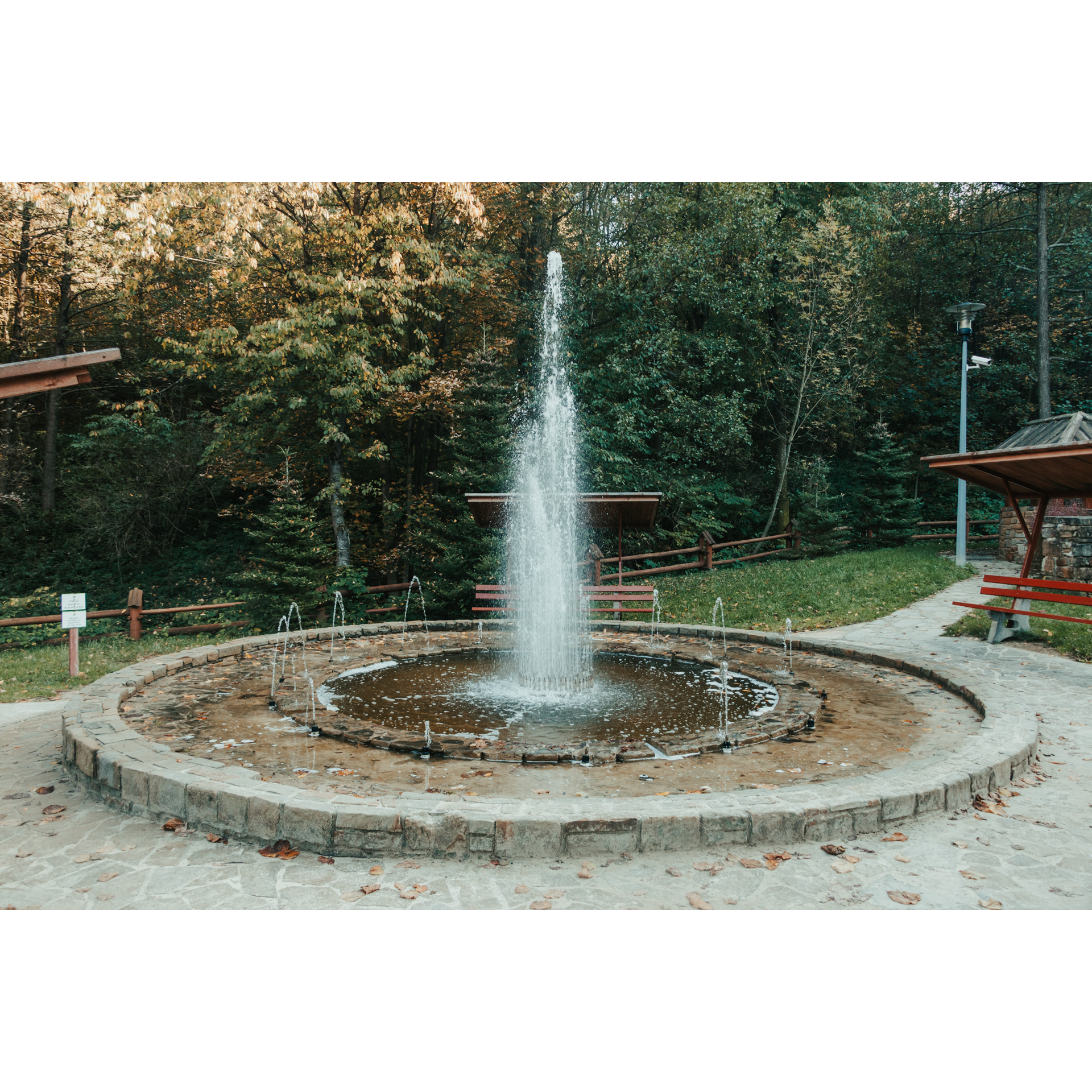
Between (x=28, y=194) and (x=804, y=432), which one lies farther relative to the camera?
(x=804, y=432)

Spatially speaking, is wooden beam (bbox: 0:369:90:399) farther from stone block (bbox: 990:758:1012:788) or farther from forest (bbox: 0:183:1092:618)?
forest (bbox: 0:183:1092:618)

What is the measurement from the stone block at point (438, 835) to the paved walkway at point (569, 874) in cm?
6

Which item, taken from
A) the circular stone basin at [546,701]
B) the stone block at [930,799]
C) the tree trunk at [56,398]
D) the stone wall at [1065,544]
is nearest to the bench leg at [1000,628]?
the circular stone basin at [546,701]

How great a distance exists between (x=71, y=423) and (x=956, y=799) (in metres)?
22.9

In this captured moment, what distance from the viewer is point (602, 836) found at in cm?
380

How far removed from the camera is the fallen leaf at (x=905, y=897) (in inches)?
131

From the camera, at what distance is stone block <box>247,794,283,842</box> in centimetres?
392

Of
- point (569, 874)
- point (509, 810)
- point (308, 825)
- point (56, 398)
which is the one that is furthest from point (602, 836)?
point (56, 398)

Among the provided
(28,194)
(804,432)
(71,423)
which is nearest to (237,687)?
(28,194)

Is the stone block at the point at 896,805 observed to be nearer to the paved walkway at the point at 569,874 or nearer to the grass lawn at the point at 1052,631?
the paved walkway at the point at 569,874

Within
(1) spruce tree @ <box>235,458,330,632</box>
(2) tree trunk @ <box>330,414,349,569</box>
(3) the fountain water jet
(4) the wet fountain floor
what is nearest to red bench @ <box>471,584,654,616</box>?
(3) the fountain water jet

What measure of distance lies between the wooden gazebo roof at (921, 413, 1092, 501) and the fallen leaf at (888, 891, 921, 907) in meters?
6.06

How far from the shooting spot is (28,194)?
14289mm

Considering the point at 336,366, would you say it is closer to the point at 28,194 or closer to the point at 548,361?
the point at 548,361
